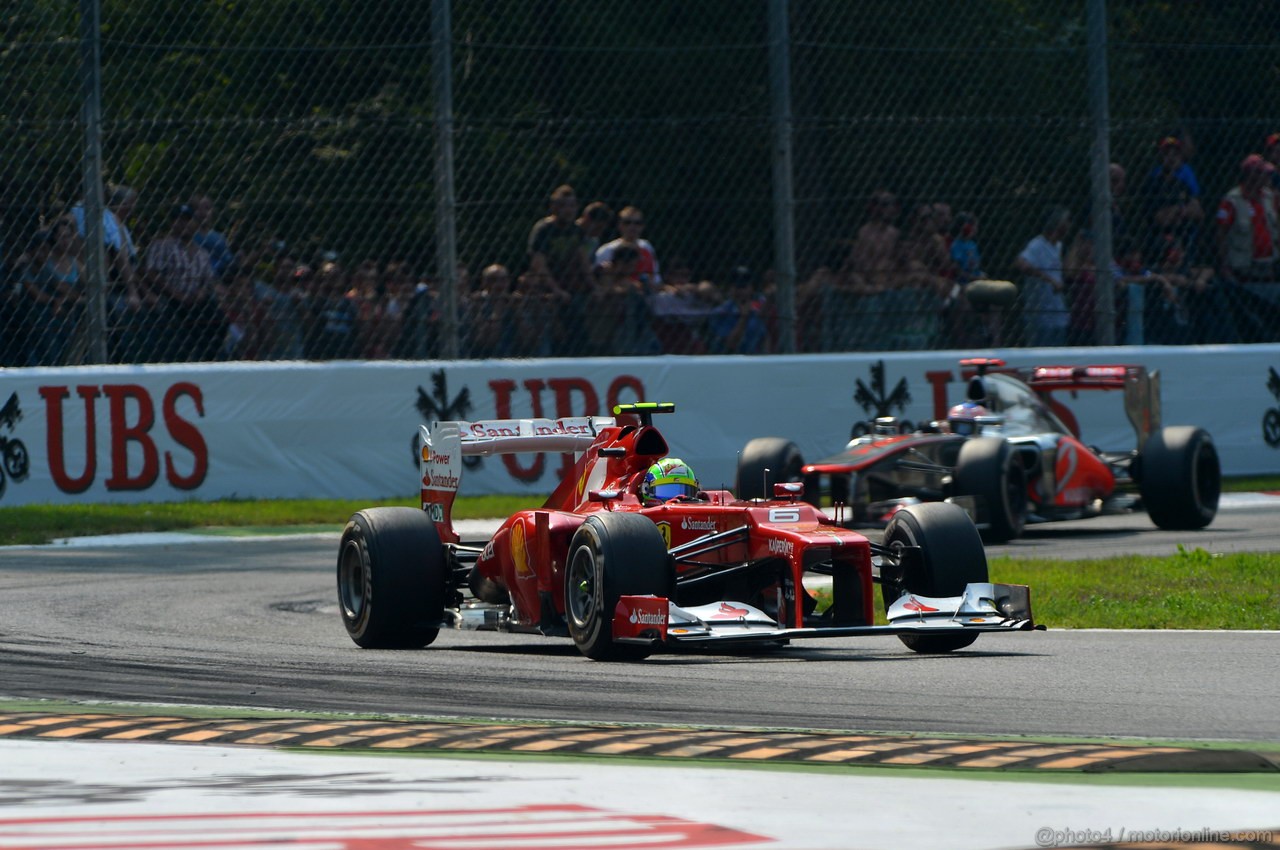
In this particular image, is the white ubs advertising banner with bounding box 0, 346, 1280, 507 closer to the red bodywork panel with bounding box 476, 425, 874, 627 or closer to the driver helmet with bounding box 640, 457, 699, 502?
the red bodywork panel with bounding box 476, 425, 874, 627

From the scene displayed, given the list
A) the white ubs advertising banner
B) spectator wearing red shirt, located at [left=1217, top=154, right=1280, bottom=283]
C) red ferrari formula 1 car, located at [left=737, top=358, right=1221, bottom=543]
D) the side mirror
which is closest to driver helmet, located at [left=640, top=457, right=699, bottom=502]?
the side mirror

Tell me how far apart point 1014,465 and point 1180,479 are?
1.51 metres

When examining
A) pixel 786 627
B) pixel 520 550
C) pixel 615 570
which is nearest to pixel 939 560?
pixel 786 627

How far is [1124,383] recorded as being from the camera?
15133mm

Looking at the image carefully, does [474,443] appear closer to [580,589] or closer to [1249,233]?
[580,589]

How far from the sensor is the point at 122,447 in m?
15.6

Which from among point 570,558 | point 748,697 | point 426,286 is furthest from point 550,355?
point 748,697

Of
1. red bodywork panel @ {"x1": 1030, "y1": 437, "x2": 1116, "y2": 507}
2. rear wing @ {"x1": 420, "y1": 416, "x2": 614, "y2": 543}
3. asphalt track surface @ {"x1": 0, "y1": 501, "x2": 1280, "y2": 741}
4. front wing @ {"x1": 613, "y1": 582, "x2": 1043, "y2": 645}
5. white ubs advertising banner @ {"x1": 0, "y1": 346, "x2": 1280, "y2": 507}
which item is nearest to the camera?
asphalt track surface @ {"x1": 0, "y1": 501, "x2": 1280, "y2": 741}

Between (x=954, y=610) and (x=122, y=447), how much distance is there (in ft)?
29.3

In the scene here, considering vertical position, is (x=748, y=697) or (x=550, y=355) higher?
(x=550, y=355)

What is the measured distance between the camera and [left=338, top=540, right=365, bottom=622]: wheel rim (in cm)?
946

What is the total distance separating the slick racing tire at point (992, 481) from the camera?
13595 millimetres

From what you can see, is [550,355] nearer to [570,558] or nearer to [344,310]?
[344,310]

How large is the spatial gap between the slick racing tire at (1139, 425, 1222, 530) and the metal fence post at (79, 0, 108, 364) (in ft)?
25.4
